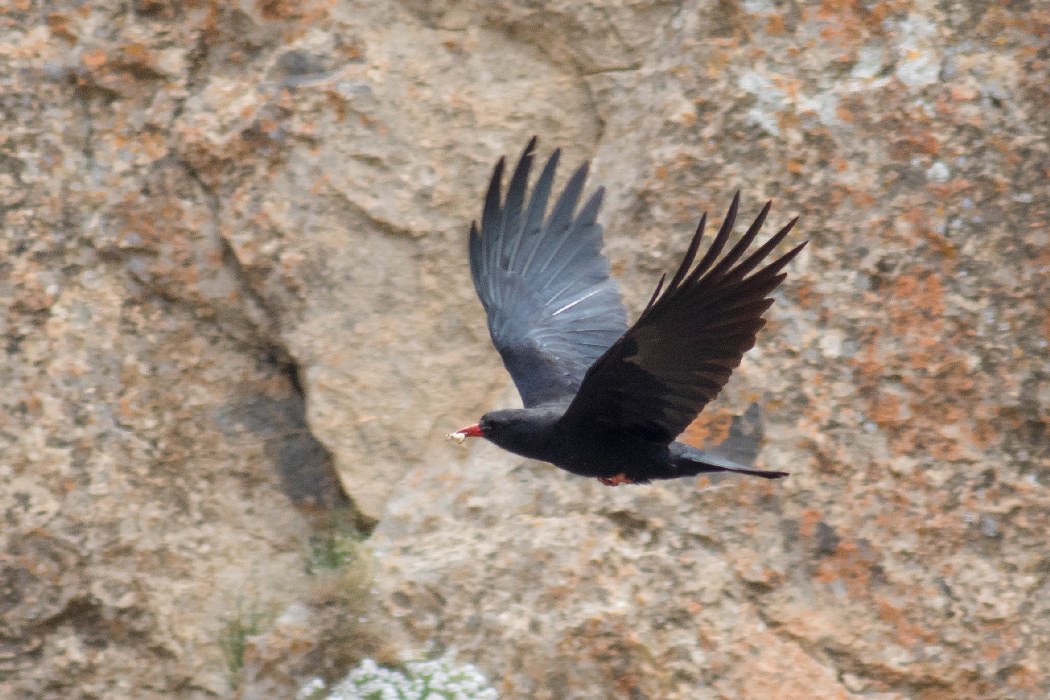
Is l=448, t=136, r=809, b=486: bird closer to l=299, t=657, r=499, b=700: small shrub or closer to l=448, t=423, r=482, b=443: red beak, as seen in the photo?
l=448, t=423, r=482, b=443: red beak

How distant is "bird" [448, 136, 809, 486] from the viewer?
2701mm

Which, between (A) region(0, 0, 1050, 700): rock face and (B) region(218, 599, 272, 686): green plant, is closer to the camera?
(A) region(0, 0, 1050, 700): rock face

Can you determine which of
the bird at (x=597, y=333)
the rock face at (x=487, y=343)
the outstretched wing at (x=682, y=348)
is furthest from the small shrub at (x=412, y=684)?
the outstretched wing at (x=682, y=348)

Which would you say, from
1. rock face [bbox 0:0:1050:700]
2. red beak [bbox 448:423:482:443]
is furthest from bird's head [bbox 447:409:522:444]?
rock face [bbox 0:0:1050:700]

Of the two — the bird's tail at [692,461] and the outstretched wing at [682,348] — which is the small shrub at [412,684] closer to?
the bird's tail at [692,461]

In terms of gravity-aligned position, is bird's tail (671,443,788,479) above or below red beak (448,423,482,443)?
above

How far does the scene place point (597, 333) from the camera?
3906mm

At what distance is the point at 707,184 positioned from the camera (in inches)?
172

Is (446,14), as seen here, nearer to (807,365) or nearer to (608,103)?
(608,103)

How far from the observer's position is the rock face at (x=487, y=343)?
4.00 metres

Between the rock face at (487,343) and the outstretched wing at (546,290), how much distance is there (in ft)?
1.78

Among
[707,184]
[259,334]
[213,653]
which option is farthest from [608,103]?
[213,653]

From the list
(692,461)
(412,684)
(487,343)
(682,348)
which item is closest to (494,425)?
(692,461)

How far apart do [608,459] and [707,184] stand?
1.48 meters
